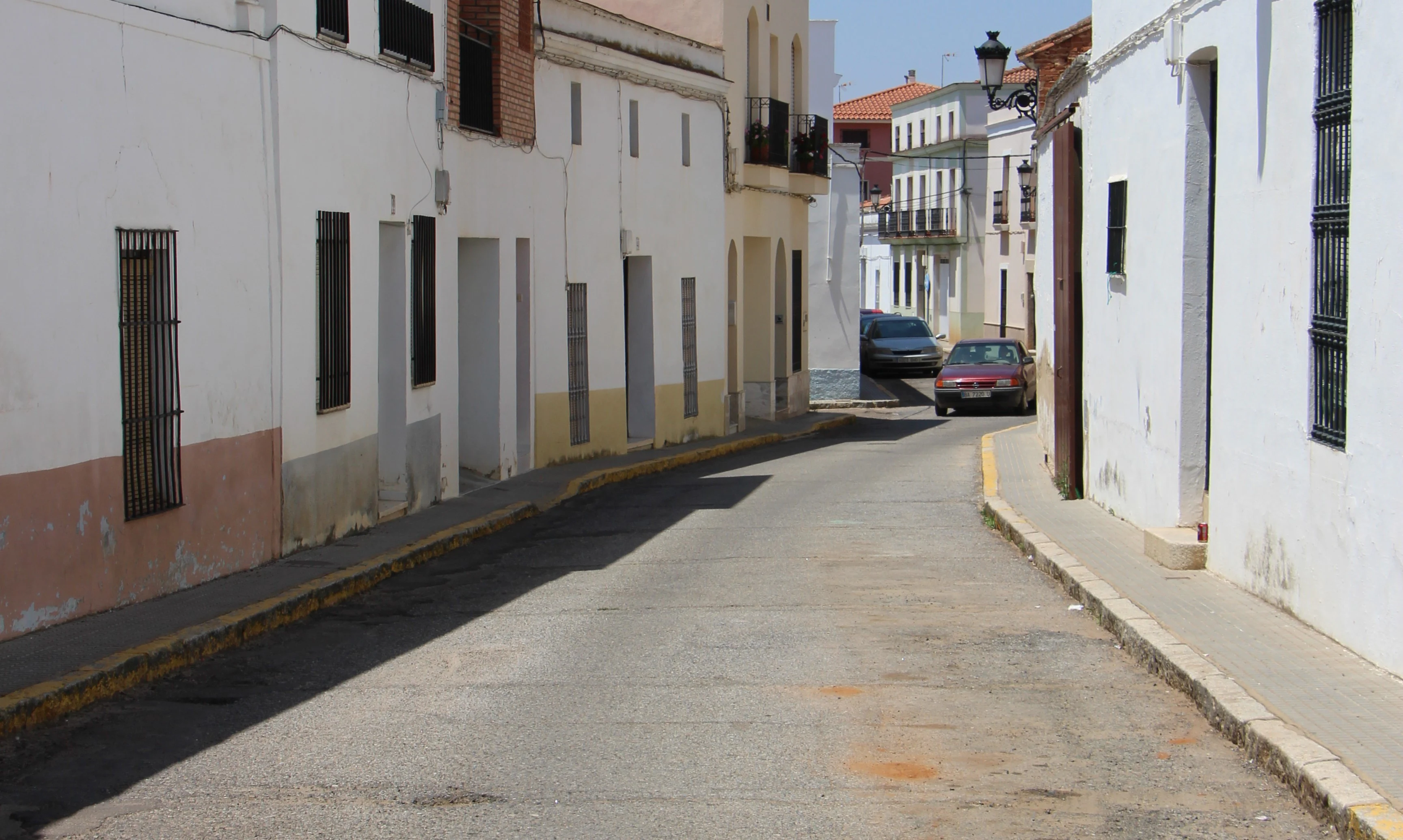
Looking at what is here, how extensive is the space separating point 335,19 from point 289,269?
2.18 meters

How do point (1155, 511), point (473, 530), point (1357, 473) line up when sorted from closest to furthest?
1. point (1357, 473)
2. point (1155, 511)
3. point (473, 530)

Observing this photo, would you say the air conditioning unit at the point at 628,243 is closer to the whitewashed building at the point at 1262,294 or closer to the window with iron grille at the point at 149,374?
the whitewashed building at the point at 1262,294

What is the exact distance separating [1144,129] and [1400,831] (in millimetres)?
7535

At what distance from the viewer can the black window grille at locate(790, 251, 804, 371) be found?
95.1ft

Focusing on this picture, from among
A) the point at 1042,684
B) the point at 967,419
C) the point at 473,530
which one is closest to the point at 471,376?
the point at 473,530

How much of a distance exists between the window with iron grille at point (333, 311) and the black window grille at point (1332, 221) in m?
7.33

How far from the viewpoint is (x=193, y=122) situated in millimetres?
9766

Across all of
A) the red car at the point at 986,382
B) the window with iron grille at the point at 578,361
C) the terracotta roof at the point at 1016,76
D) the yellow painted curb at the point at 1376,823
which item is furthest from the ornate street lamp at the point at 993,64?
the terracotta roof at the point at 1016,76

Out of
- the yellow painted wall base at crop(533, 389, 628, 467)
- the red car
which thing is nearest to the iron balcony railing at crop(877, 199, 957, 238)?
the red car

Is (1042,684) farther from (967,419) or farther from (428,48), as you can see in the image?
(967,419)

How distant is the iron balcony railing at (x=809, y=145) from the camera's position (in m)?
28.3

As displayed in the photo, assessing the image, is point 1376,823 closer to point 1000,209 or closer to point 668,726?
point 668,726

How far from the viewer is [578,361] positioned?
19547 mm

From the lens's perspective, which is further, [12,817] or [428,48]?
[428,48]
